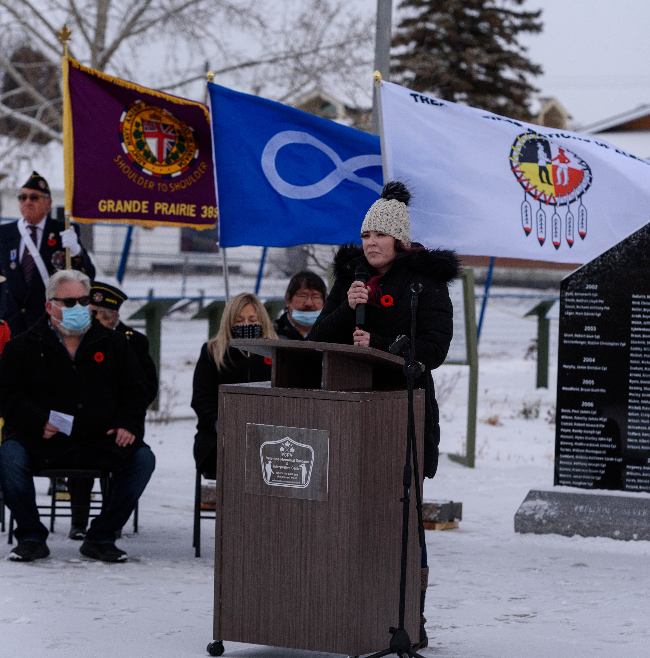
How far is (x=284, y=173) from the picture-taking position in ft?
24.7

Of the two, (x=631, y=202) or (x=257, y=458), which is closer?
(x=257, y=458)

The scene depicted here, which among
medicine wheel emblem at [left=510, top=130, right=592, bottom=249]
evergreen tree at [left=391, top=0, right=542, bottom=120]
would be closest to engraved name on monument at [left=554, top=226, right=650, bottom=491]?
medicine wheel emblem at [left=510, top=130, right=592, bottom=249]

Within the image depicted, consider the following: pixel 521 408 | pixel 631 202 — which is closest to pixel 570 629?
pixel 631 202

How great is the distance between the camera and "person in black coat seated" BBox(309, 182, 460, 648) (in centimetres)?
426

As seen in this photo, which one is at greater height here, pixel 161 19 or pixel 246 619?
pixel 161 19

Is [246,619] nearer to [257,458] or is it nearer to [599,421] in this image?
[257,458]

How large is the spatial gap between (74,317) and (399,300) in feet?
7.60

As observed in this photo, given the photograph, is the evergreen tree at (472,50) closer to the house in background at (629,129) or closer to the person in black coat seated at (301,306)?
the house in background at (629,129)

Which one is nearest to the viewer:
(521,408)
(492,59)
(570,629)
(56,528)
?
(570,629)

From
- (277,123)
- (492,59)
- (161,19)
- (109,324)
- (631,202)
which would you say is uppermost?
(492,59)

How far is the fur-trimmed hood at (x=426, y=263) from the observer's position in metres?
4.31

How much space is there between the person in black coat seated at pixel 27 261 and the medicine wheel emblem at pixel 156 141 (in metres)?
0.88

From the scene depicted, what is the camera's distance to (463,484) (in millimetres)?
8594

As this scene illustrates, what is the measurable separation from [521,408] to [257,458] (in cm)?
977
